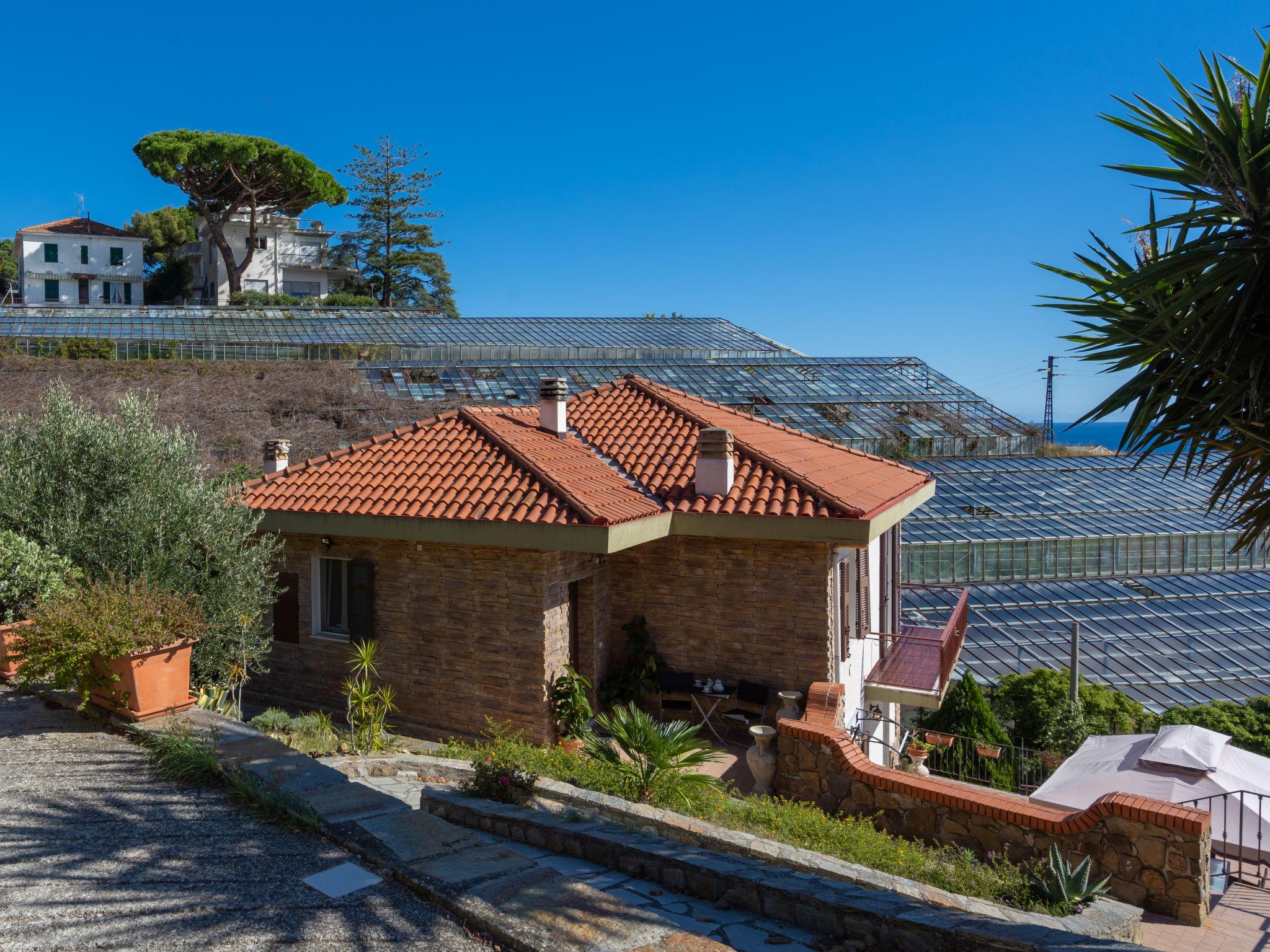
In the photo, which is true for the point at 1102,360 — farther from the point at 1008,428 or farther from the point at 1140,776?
the point at 1008,428

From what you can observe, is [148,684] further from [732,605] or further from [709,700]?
[732,605]

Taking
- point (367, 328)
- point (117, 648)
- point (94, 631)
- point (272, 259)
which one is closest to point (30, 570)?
point (94, 631)

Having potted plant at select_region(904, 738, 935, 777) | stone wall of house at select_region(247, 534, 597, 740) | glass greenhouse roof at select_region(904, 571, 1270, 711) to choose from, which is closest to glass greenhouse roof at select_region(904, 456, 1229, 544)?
glass greenhouse roof at select_region(904, 571, 1270, 711)

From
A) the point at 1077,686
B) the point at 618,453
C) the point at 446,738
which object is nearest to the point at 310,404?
the point at 618,453

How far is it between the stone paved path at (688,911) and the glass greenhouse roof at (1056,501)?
18.6m

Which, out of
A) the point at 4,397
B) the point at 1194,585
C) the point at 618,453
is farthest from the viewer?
the point at 4,397

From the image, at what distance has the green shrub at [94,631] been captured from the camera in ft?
26.9

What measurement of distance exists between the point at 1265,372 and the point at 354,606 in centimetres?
1072

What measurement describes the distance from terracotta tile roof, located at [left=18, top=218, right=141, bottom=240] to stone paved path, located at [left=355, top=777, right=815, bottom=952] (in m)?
71.4

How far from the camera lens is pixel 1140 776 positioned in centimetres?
1196

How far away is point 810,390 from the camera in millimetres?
→ 36750

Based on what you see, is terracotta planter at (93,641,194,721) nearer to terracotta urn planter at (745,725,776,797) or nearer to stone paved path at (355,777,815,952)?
stone paved path at (355,777,815,952)

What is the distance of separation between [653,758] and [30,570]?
262 inches

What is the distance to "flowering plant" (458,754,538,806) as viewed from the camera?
785cm
